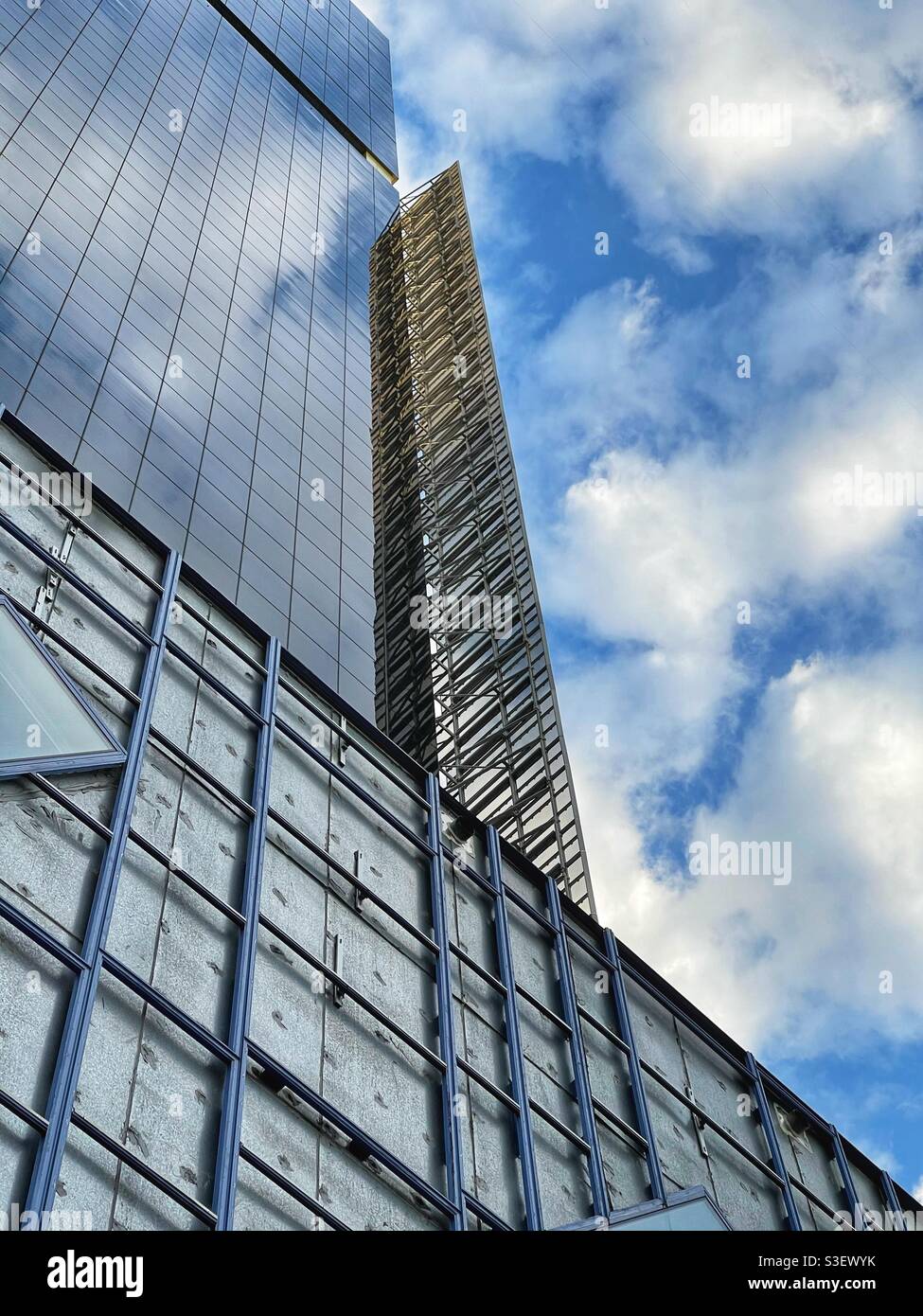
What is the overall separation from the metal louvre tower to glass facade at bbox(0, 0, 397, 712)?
15.7 feet

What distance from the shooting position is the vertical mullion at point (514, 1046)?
1661cm

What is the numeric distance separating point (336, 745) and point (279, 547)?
31.5ft

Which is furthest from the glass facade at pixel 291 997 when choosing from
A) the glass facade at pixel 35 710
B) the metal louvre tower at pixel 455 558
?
the metal louvre tower at pixel 455 558

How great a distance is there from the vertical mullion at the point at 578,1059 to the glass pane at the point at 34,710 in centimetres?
866

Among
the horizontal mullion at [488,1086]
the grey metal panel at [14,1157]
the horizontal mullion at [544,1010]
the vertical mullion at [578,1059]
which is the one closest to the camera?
the grey metal panel at [14,1157]

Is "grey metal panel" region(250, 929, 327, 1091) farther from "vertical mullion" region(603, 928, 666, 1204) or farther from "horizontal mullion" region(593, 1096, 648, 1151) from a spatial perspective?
"vertical mullion" region(603, 928, 666, 1204)

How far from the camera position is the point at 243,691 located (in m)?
19.7

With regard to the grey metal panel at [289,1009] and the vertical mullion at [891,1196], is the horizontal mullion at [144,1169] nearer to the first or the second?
the grey metal panel at [289,1009]

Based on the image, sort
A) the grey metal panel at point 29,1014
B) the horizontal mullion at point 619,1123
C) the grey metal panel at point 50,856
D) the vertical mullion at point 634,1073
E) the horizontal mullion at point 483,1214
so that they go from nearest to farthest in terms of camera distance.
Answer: the grey metal panel at point 29,1014 → the grey metal panel at point 50,856 → the horizontal mullion at point 483,1214 → the vertical mullion at point 634,1073 → the horizontal mullion at point 619,1123

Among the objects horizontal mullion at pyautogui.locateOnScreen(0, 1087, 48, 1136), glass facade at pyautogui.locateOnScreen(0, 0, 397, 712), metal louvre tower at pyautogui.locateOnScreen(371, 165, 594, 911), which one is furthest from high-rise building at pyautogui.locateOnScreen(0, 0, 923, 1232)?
metal louvre tower at pyautogui.locateOnScreen(371, 165, 594, 911)

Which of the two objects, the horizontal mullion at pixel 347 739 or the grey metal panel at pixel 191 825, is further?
the horizontal mullion at pixel 347 739

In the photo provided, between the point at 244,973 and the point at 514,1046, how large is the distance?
5136mm

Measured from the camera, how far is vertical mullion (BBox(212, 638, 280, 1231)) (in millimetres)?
12781
